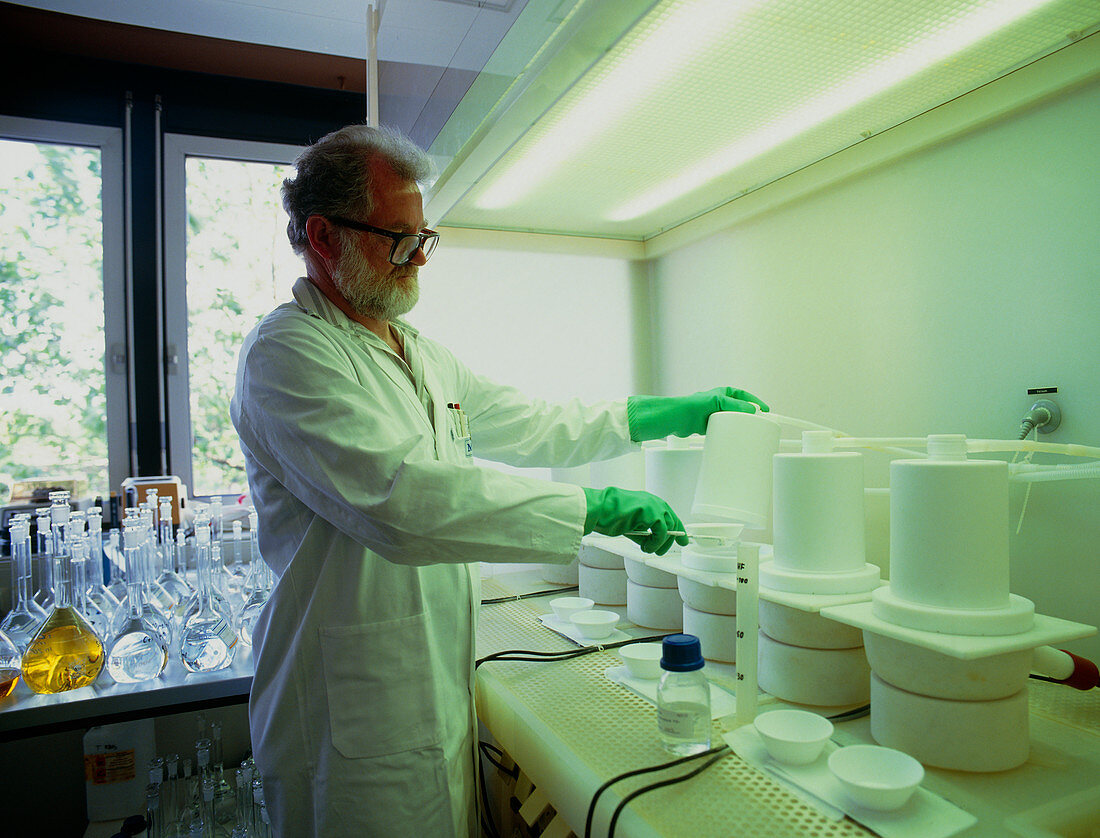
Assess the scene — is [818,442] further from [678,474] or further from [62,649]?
[62,649]

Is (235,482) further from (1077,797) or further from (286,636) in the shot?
(1077,797)

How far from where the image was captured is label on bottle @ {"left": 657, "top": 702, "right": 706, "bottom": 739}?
3.00 ft

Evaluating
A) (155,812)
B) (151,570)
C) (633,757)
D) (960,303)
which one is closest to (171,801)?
(155,812)

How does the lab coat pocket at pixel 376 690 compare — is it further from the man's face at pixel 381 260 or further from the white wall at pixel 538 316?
the white wall at pixel 538 316

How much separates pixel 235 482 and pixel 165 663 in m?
1.46

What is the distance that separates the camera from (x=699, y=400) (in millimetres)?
1415

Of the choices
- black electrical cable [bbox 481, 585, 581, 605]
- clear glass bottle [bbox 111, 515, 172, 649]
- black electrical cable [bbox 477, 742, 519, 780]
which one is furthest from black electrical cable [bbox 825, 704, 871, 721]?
clear glass bottle [bbox 111, 515, 172, 649]

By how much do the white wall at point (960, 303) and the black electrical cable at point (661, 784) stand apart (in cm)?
64

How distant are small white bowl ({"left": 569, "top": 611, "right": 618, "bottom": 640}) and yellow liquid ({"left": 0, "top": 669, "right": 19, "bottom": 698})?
45.6 inches

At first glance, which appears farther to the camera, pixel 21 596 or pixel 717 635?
pixel 21 596

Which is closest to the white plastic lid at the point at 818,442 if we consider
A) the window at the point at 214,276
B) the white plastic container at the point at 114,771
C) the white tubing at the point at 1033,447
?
the white tubing at the point at 1033,447

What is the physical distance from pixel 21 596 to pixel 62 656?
338 millimetres

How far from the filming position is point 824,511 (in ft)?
3.43

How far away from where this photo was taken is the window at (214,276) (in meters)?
2.79
